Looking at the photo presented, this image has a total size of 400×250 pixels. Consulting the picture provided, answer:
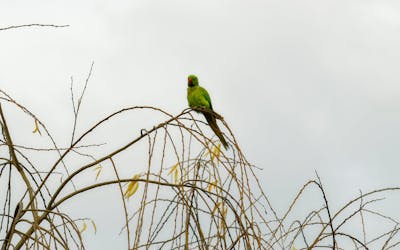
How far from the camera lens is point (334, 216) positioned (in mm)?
2316

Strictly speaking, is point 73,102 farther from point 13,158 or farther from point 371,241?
point 371,241

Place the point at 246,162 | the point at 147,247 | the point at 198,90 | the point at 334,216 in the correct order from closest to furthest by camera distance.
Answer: the point at 147,247
the point at 246,162
the point at 334,216
the point at 198,90

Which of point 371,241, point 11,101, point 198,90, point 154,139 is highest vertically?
point 198,90

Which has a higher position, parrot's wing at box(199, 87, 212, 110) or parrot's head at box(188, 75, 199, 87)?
parrot's head at box(188, 75, 199, 87)

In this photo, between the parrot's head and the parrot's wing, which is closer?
the parrot's wing

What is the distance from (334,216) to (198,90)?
440 cm

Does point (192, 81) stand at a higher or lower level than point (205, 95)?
higher

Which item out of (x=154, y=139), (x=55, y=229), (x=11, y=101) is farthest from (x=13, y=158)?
(x=154, y=139)

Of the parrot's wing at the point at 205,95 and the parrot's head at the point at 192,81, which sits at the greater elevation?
the parrot's head at the point at 192,81

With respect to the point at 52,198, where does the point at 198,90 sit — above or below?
above

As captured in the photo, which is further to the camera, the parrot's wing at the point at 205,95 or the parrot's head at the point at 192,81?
the parrot's head at the point at 192,81

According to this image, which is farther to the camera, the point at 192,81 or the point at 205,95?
the point at 192,81

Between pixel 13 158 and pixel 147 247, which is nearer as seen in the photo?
pixel 147 247

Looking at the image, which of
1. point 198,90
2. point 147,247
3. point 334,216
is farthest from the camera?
point 198,90
